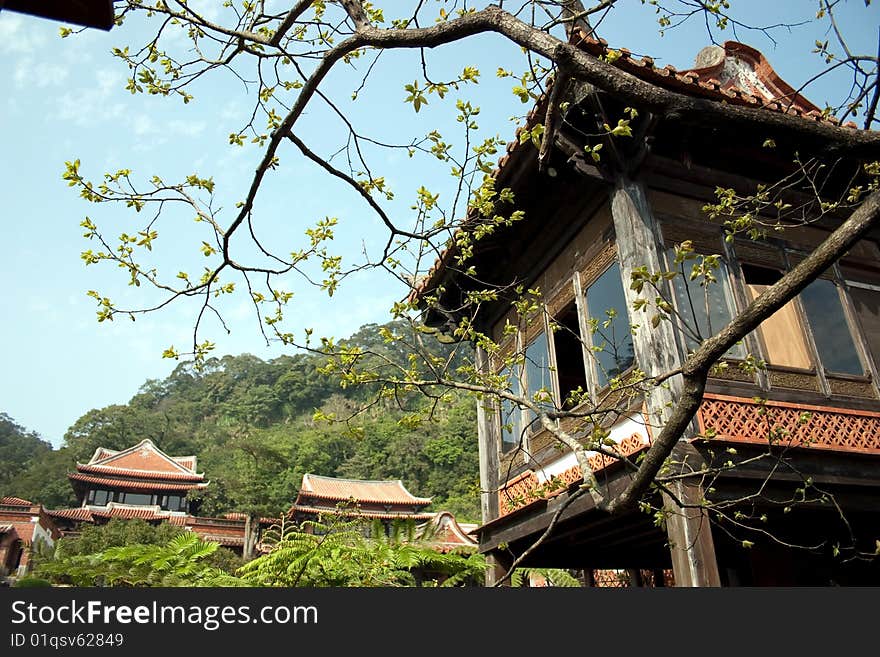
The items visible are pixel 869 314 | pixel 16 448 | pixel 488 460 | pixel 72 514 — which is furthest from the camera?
pixel 16 448

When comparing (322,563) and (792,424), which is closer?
(792,424)

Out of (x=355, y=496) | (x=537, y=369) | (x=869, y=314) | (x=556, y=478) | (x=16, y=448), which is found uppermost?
(x=16, y=448)

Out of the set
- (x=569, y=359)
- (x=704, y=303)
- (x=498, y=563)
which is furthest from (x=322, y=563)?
(x=704, y=303)

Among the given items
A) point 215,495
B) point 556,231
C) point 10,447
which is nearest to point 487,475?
point 556,231

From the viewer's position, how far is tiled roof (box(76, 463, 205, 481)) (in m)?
37.2

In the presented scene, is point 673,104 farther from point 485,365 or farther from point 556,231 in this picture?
point 485,365

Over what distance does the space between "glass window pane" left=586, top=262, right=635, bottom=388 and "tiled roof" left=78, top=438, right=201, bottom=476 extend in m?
39.1

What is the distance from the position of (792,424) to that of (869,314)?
7.67 feet

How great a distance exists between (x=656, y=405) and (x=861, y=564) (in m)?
4.61

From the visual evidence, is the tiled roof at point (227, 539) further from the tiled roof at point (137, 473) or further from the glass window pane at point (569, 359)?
the glass window pane at point (569, 359)

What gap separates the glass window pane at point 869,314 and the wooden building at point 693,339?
2 centimetres

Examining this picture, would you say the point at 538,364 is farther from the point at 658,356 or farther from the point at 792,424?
the point at 792,424

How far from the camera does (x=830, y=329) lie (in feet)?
20.9

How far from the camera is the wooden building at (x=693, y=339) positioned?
5.05m
